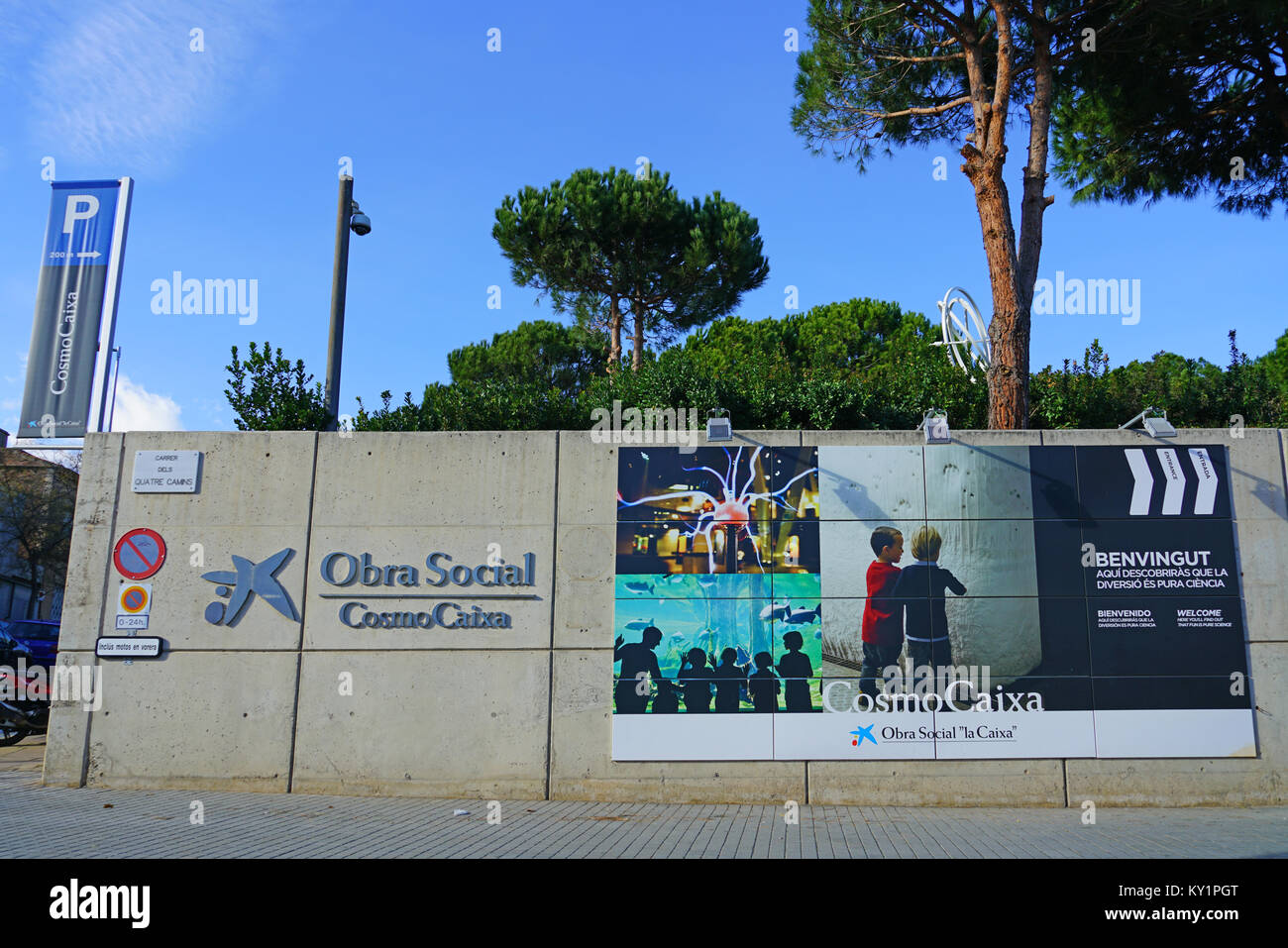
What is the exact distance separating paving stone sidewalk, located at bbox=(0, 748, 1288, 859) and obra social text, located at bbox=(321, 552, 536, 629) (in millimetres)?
1732

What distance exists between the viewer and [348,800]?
894cm

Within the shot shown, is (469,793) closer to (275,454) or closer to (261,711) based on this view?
(261,711)

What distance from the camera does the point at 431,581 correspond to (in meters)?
9.48

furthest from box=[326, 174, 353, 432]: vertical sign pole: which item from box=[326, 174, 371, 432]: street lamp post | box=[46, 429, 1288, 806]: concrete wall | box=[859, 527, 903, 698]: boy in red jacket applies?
box=[859, 527, 903, 698]: boy in red jacket

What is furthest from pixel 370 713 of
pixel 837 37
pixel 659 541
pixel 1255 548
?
pixel 837 37

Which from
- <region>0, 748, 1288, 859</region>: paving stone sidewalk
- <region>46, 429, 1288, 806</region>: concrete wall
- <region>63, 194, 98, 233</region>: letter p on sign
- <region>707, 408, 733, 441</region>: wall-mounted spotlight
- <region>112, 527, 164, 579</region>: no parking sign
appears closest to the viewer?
<region>0, 748, 1288, 859</region>: paving stone sidewalk

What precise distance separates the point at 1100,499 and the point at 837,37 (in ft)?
27.0

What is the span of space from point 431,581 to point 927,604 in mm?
5071

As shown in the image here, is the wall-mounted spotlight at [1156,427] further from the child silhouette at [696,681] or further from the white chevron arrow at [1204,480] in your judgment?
the child silhouette at [696,681]

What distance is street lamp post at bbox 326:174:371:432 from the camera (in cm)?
1245

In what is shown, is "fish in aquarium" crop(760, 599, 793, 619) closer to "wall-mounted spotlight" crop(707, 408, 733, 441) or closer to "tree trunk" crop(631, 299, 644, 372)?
"wall-mounted spotlight" crop(707, 408, 733, 441)

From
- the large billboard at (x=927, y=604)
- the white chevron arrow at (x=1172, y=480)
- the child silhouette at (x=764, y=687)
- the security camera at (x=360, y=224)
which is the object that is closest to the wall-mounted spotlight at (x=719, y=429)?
the large billboard at (x=927, y=604)

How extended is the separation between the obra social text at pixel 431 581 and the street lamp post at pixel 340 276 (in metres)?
3.11
